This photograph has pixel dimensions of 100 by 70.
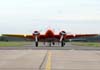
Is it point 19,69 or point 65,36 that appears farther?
point 65,36

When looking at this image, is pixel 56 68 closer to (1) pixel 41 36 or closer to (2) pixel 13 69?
(2) pixel 13 69

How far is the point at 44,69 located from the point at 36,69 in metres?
0.33

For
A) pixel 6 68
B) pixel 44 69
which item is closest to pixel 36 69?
pixel 44 69

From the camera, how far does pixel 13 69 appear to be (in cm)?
1488

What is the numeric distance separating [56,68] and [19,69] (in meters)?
1.51

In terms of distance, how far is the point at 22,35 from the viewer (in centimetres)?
6644

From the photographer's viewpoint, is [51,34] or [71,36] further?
A: [71,36]

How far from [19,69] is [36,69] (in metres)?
0.66

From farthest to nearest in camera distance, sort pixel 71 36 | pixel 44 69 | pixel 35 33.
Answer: pixel 71 36
pixel 35 33
pixel 44 69

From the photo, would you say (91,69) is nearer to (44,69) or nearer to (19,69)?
(44,69)

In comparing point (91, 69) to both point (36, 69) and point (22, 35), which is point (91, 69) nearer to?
point (36, 69)

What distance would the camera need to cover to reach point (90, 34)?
66750 millimetres

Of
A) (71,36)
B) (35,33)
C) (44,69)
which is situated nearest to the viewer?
(44,69)

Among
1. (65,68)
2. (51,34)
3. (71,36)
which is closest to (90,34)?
(71,36)
